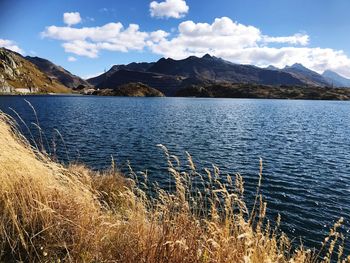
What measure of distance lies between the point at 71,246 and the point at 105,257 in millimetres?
810

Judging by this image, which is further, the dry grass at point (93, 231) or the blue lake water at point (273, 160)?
the blue lake water at point (273, 160)

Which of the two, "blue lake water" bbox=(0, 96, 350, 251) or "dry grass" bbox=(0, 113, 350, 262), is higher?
"dry grass" bbox=(0, 113, 350, 262)

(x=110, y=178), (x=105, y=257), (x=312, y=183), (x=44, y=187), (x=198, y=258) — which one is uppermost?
(x=44, y=187)

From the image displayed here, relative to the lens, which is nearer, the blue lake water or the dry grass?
the dry grass

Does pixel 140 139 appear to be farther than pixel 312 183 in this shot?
Yes

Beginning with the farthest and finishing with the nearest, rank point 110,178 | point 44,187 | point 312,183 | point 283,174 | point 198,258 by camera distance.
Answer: point 283,174
point 312,183
point 110,178
point 44,187
point 198,258

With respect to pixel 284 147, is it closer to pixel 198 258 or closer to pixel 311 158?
pixel 311 158

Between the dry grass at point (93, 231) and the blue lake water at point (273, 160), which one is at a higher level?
the dry grass at point (93, 231)

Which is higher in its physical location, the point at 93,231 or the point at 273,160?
Answer: the point at 93,231

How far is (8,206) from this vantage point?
6.29 m

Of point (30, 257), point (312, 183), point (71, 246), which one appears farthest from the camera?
point (312, 183)

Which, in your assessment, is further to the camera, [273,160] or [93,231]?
[273,160]

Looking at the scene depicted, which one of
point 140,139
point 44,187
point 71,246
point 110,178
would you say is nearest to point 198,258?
point 71,246

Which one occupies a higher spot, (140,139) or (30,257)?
(30,257)
